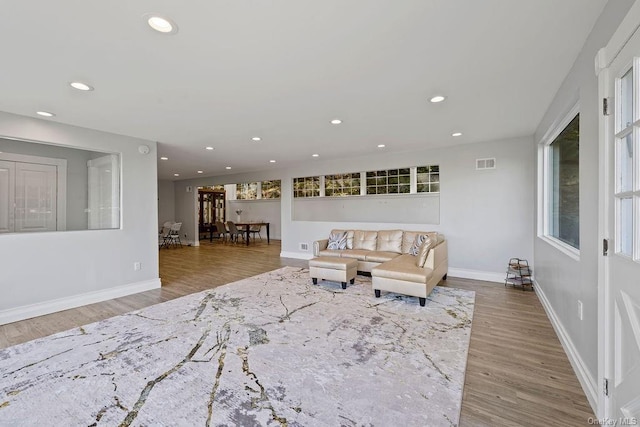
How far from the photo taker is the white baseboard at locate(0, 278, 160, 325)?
322 cm

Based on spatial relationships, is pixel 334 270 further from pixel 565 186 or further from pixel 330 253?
pixel 565 186

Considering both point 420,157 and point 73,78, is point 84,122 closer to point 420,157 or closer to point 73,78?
point 73,78

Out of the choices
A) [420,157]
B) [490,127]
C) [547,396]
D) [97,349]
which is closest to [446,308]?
[547,396]

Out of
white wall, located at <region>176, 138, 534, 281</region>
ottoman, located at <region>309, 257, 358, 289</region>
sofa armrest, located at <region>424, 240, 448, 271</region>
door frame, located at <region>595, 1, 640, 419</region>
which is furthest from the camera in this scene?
white wall, located at <region>176, 138, 534, 281</region>

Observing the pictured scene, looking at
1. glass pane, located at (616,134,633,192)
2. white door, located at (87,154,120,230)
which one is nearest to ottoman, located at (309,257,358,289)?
white door, located at (87,154,120,230)

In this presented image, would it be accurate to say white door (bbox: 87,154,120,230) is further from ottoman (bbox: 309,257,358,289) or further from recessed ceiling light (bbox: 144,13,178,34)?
recessed ceiling light (bbox: 144,13,178,34)

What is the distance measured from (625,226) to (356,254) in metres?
3.94

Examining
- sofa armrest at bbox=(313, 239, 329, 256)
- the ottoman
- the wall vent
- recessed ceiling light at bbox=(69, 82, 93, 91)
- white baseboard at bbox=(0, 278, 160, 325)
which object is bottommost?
white baseboard at bbox=(0, 278, 160, 325)

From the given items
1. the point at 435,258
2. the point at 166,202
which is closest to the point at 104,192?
the point at 435,258

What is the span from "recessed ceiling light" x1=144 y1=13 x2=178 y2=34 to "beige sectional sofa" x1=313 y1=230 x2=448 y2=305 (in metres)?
3.35

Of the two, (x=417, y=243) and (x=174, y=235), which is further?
(x=174, y=235)

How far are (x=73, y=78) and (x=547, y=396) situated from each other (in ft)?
14.5

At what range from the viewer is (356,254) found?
206 inches

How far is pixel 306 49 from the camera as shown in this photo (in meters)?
2.02
